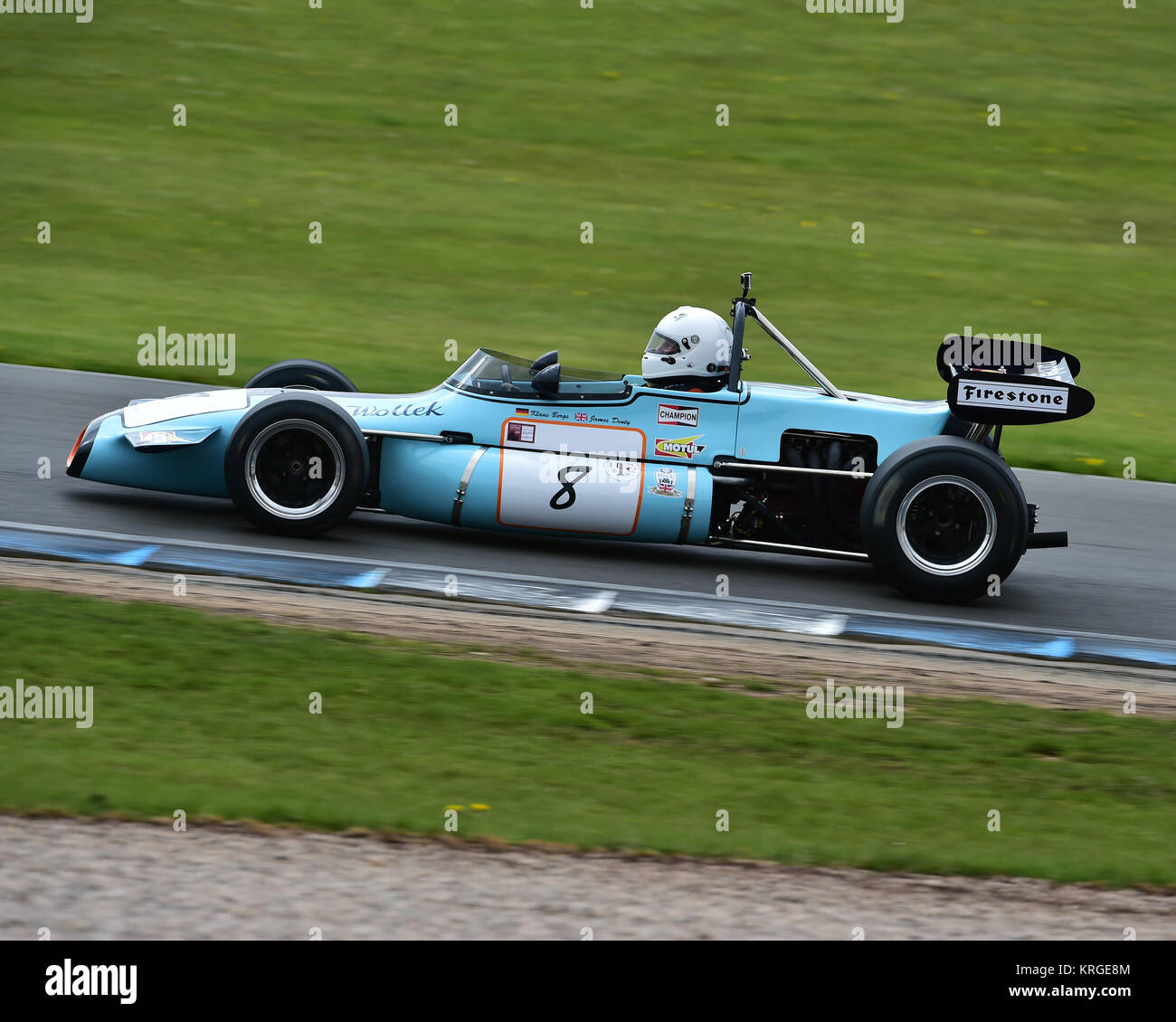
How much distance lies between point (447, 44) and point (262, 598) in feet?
66.2

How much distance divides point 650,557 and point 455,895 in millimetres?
4853

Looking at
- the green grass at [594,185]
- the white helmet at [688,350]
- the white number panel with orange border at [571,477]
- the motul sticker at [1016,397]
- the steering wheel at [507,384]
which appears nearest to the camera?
the motul sticker at [1016,397]

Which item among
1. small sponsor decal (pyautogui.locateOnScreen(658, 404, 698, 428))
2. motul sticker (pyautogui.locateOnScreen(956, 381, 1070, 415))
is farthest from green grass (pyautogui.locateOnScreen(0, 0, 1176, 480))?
small sponsor decal (pyautogui.locateOnScreen(658, 404, 698, 428))

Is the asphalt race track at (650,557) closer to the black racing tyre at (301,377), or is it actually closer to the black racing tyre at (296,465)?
the black racing tyre at (296,465)

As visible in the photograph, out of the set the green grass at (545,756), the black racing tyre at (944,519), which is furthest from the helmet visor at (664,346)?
the green grass at (545,756)

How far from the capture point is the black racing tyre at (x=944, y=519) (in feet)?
30.1

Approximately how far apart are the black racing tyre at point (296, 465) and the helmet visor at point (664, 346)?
1.94 meters

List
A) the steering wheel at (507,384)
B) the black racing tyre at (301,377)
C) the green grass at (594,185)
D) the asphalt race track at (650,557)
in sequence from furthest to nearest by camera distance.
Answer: the green grass at (594,185) → the black racing tyre at (301,377) → the steering wheel at (507,384) → the asphalt race track at (650,557)

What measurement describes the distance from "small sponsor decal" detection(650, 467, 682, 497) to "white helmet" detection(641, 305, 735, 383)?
2.23 ft

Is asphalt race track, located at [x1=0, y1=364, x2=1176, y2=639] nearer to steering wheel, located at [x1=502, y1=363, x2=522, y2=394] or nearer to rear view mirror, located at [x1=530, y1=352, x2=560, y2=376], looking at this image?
steering wheel, located at [x1=502, y1=363, x2=522, y2=394]

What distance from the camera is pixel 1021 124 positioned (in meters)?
25.6

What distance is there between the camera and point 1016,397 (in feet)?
30.2

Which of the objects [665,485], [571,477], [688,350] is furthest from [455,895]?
[688,350]

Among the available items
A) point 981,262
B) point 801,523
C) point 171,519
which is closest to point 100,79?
point 981,262
